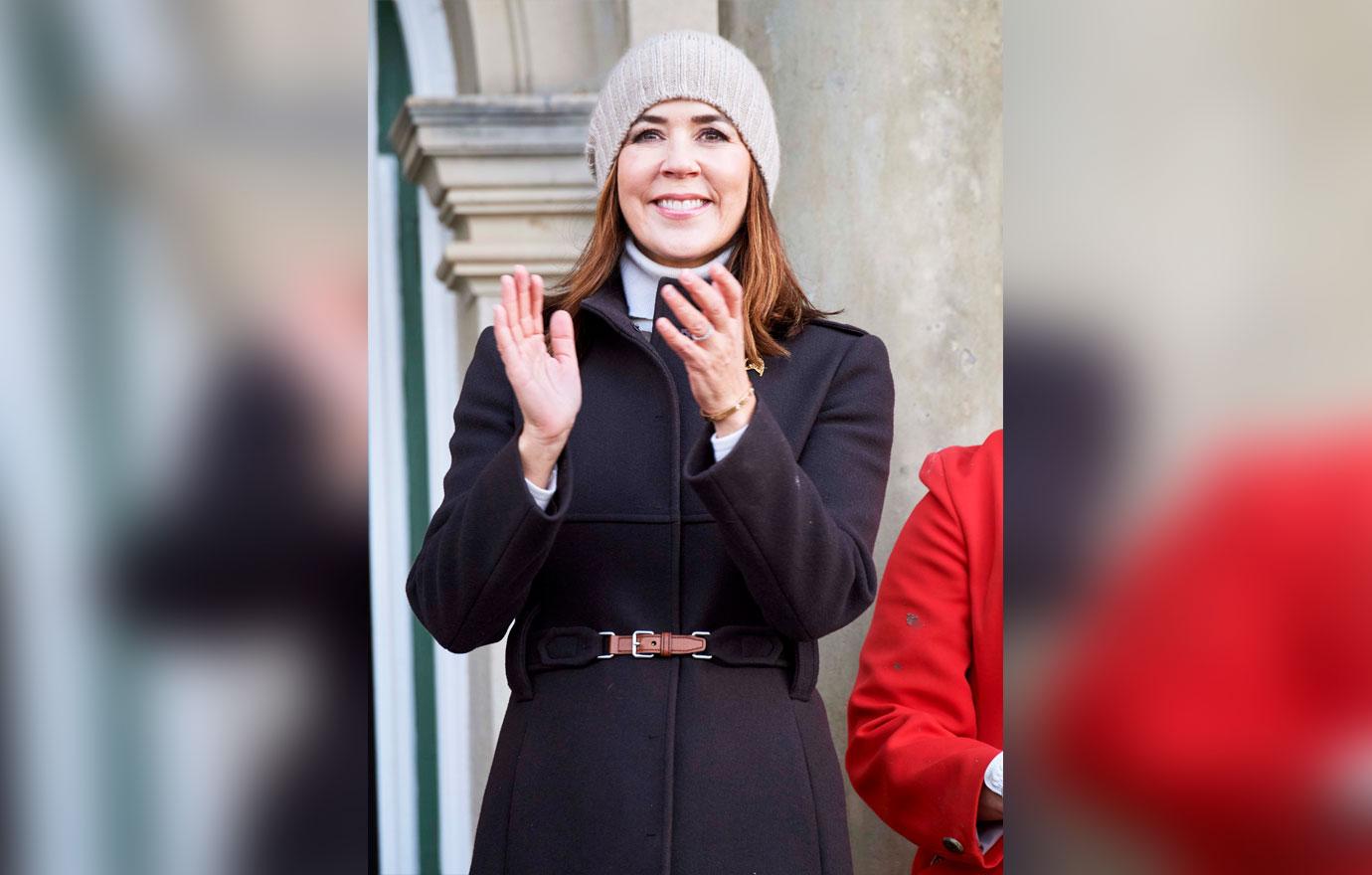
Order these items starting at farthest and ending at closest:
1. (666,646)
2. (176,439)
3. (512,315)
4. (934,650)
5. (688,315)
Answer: (934,650), (666,646), (512,315), (688,315), (176,439)

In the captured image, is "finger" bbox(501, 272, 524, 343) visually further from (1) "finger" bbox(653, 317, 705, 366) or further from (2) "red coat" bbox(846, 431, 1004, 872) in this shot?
(2) "red coat" bbox(846, 431, 1004, 872)

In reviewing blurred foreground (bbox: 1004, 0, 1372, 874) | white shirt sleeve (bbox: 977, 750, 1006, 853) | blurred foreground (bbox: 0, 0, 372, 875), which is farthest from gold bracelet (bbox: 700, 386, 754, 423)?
blurred foreground (bbox: 1004, 0, 1372, 874)

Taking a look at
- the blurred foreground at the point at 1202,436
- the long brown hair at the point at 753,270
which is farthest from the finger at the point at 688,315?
the blurred foreground at the point at 1202,436

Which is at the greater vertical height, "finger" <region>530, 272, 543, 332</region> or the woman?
"finger" <region>530, 272, 543, 332</region>

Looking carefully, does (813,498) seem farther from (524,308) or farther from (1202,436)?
(1202,436)

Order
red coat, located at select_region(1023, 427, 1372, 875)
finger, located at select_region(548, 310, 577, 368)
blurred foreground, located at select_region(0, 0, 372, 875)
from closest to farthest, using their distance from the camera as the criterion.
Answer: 1. red coat, located at select_region(1023, 427, 1372, 875)
2. blurred foreground, located at select_region(0, 0, 372, 875)
3. finger, located at select_region(548, 310, 577, 368)

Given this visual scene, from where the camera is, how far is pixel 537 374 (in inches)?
71.5

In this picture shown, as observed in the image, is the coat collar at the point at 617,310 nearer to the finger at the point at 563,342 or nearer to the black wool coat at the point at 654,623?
the black wool coat at the point at 654,623

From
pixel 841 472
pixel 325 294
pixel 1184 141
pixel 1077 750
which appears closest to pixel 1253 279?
pixel 1184 141

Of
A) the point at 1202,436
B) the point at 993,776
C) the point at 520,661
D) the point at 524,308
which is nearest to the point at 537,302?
the point at 524,308

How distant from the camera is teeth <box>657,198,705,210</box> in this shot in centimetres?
219

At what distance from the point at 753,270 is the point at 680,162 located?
167 mm

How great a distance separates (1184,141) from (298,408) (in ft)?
1.07

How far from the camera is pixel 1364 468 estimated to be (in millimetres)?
445
